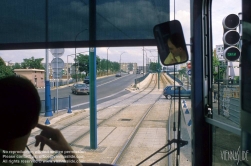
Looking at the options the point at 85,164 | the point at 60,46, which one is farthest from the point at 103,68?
the point at 85,164

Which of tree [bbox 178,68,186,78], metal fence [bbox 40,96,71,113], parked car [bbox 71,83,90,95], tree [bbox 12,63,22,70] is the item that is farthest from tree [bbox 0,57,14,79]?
tree [bbox 178,68,186,78]

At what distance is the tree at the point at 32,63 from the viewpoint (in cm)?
197

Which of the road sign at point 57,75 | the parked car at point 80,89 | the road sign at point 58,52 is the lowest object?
the parked car at point 80,89

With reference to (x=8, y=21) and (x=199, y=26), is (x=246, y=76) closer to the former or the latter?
(x=199, y=26)

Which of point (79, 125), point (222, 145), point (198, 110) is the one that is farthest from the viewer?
point (79, 125)

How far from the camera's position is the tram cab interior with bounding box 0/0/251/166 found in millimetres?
1804

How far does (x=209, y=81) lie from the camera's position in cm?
246

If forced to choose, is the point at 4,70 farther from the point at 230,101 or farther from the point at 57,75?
the point at 230,101

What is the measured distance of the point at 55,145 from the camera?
5.06ft

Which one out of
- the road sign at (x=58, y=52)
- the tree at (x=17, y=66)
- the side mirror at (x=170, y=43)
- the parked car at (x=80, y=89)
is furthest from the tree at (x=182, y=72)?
the tree at (x=17, y=66)

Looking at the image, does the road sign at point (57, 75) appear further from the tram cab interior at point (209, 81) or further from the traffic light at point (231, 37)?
the traffic light at point (231, 37)

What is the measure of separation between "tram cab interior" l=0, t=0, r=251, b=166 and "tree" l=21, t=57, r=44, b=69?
10 cm

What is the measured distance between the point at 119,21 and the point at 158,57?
1.23 feet

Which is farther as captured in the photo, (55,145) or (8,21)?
(8,21)
